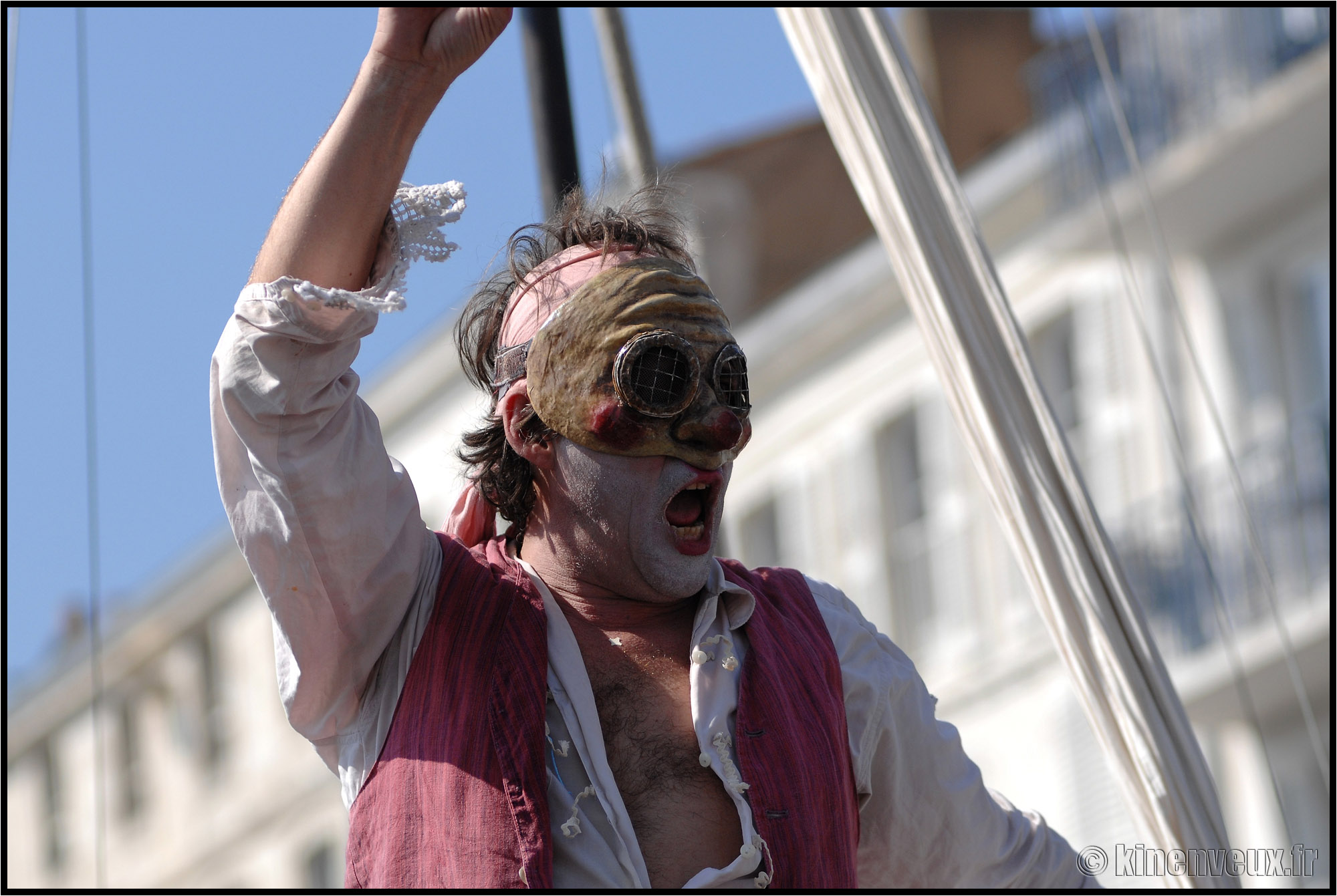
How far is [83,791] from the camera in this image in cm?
3131

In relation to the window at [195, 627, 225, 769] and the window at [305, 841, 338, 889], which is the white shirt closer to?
the window at [305, 841, 338, 889]

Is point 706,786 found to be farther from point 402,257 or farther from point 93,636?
point 93,636

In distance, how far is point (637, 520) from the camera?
362 centimetres

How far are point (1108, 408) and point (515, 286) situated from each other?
12.9m

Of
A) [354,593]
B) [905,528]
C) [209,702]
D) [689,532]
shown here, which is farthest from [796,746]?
[209,702]

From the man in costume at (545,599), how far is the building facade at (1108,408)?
8049 mm

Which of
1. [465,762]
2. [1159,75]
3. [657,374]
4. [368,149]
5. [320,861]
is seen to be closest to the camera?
[368,149]

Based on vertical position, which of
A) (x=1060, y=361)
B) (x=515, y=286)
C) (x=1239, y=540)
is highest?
(x=1060, y=361)

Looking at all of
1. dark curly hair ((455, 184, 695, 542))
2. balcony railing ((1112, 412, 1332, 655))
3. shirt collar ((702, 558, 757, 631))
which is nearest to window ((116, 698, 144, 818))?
balcony railing ((1112, 412, 1332, 655))

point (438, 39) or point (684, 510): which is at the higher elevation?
point (438, 39)

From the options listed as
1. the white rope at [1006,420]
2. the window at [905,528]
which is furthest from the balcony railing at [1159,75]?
the white rope at [1006,420]

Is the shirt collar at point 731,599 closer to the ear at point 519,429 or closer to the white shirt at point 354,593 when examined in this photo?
the white shirt at point 354,593

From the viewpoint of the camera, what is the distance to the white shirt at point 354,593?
3250 millimetres

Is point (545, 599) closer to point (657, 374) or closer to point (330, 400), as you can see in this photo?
point (657, 374)
